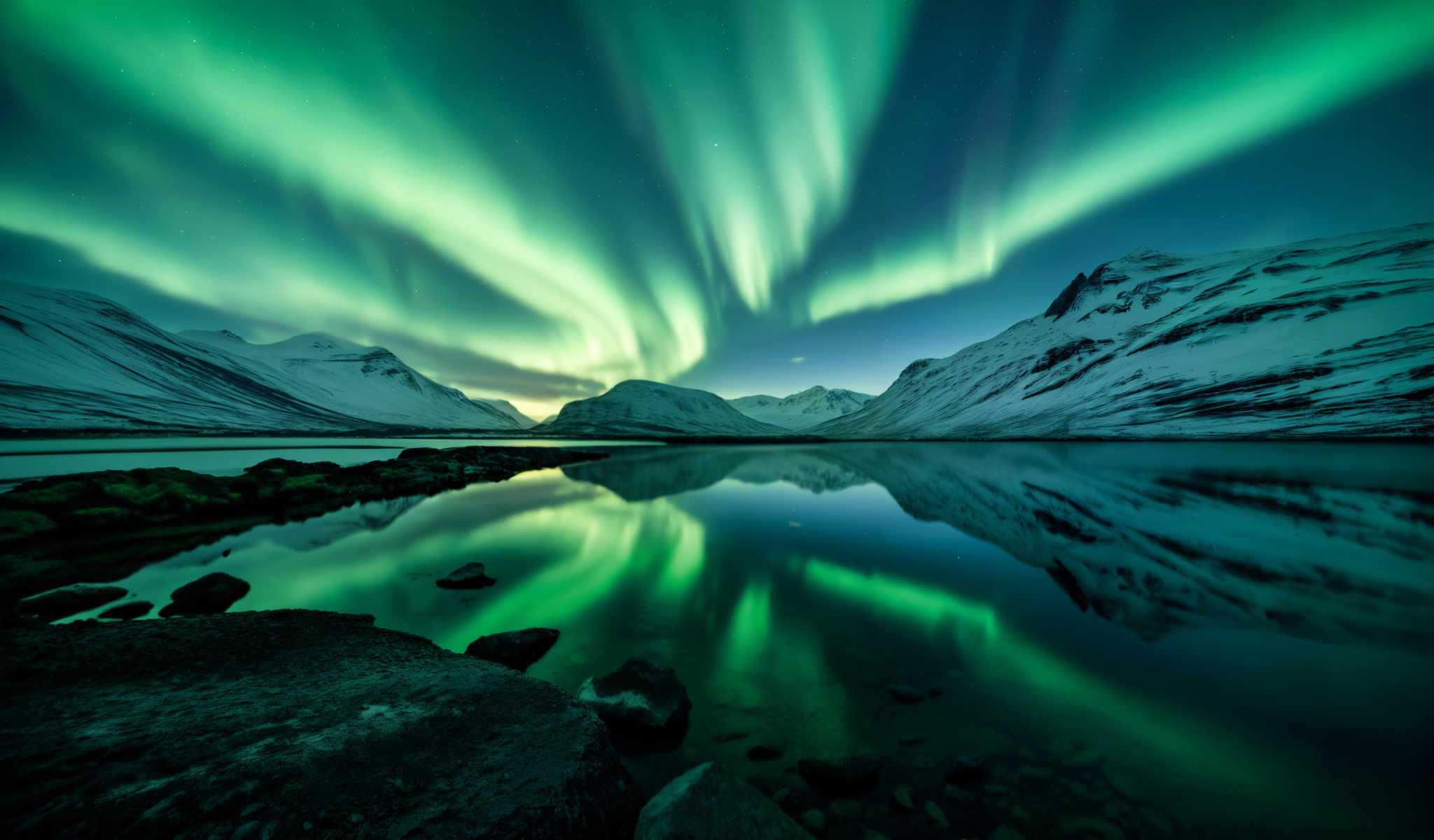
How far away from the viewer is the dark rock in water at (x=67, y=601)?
934 cm

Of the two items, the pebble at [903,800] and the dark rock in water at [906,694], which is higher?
the dark rock in water at [906,694]

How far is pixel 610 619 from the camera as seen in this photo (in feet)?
34.2

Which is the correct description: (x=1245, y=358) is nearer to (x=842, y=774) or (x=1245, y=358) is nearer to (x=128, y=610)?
(x=842, y=774)

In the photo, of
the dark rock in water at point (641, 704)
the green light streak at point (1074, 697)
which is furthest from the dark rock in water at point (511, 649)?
the green light streak at point (1074, 697)

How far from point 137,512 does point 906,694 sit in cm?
2853

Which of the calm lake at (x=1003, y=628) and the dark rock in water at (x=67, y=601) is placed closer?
the calm lake at (x=1003, y=628)

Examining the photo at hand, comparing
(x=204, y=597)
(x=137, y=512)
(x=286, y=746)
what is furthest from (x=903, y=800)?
(x=137, y=512)

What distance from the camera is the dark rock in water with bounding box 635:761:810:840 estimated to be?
420 cm

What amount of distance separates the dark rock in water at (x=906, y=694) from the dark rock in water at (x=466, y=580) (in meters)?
10.7

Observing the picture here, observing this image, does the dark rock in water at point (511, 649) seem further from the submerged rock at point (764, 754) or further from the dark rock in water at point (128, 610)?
the dark rock in water at point (128, 610)

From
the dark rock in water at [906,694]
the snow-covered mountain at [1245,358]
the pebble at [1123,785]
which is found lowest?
the pebble at [1123,785]

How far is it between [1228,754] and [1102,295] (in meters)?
247

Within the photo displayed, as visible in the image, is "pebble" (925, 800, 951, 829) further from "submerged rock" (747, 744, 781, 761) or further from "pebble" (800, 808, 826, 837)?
"submerged rock" (747, 744, 781, 761)

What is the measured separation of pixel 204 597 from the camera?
10.3 m
